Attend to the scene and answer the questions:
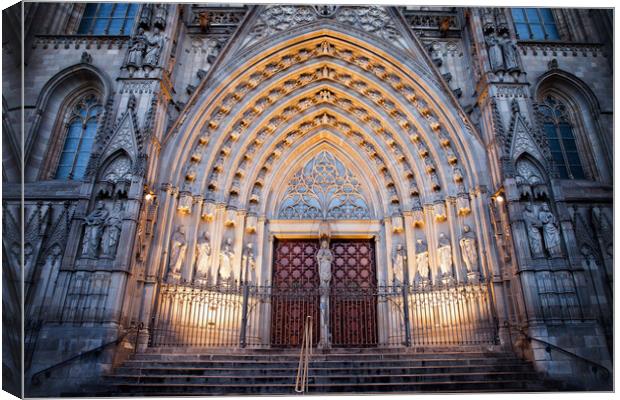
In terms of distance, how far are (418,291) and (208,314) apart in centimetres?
492

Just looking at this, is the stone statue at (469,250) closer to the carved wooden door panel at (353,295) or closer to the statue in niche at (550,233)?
the statue in niche at (550,233)

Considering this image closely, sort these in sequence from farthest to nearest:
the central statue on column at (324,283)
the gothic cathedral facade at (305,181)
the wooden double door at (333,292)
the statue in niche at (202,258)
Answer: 1. the wooden double door at (333,292)
2. the statue in niche at (202,258)
3. the central statue on column at (324,283)
4. the gothic cathedral facade at (305,181)

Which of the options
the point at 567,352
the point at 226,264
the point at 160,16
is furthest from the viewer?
the point at 160,16

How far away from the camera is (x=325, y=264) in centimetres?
1020

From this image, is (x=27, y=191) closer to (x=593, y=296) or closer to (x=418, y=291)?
(x=418, y=291)

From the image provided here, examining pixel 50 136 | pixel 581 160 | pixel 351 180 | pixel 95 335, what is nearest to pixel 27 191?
pixel 50 136

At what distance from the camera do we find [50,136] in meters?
10.3

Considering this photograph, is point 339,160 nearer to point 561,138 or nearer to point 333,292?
point 333,292

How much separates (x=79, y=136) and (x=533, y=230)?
11.1 meters

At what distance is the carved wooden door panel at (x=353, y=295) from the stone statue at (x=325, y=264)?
305 mm

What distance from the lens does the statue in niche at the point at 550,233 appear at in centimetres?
776

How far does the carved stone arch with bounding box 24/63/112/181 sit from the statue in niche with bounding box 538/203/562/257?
1020 centimetres

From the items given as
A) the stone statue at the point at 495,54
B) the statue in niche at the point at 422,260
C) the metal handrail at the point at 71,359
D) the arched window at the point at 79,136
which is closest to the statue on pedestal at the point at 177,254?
the metal handrail at the point at 71,359

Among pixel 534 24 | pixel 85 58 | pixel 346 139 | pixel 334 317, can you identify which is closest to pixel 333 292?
pixel 334 317
